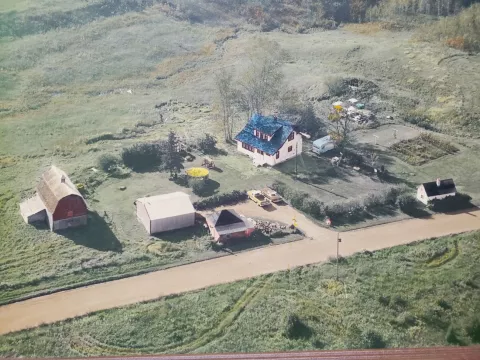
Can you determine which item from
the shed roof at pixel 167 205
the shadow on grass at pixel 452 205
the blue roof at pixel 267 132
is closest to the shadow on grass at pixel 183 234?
the shed roof at pixel 167 205

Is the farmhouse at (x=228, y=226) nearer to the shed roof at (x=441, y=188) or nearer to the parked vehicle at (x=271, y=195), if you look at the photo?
the parked vehicle at (x=271, y=195)

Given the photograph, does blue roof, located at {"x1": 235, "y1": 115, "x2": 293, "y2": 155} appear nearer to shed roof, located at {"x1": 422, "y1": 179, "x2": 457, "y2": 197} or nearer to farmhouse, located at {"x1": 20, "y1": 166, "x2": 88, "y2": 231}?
shed roof, located at {"x1": 422, "y1": 179, "x2": 457, "y2": 197}

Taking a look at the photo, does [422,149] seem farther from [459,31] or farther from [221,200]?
[459,31]

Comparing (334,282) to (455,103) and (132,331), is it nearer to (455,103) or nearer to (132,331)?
(132,331)

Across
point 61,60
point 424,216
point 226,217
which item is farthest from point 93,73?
point 424,216

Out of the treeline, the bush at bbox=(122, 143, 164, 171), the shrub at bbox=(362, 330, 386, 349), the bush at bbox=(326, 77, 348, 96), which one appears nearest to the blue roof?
the bush at bbox=(122, 143, 164, 171)

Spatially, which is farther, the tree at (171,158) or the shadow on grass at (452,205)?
the tree at (171,158)
